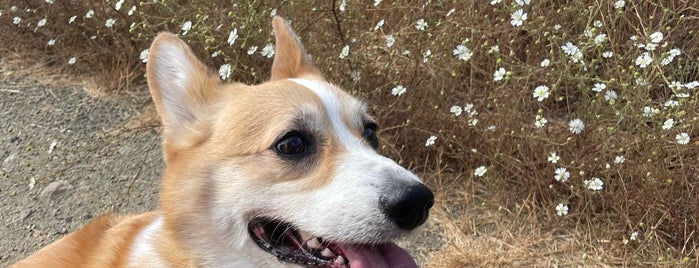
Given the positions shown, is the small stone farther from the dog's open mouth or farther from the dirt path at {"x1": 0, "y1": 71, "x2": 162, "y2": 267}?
the dog's open mouth

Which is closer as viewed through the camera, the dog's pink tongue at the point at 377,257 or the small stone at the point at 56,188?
the dog's pink tongue at the point at 377,257

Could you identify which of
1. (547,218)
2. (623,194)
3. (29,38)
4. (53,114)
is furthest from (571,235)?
(29,38)

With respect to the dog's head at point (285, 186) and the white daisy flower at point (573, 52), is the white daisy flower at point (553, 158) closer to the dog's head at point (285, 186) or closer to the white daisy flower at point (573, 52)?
the white daisy flower at point (573, 52)

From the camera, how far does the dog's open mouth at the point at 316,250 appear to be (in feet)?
7.38

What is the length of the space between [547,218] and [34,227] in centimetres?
299

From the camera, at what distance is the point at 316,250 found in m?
2.28

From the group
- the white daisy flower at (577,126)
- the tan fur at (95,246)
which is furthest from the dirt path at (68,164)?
the white daisy flower at (577,126)

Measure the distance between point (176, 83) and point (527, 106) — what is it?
81.9 inches

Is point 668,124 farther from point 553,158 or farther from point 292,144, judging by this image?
point 292,144

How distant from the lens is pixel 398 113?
4.00 m

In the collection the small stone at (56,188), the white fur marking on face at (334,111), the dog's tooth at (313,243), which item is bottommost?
the small stone at (56,188)

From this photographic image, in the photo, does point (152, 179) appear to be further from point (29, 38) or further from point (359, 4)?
point (29, 38)

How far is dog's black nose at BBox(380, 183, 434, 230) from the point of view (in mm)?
2092

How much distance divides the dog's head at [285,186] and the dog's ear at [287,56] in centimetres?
38
